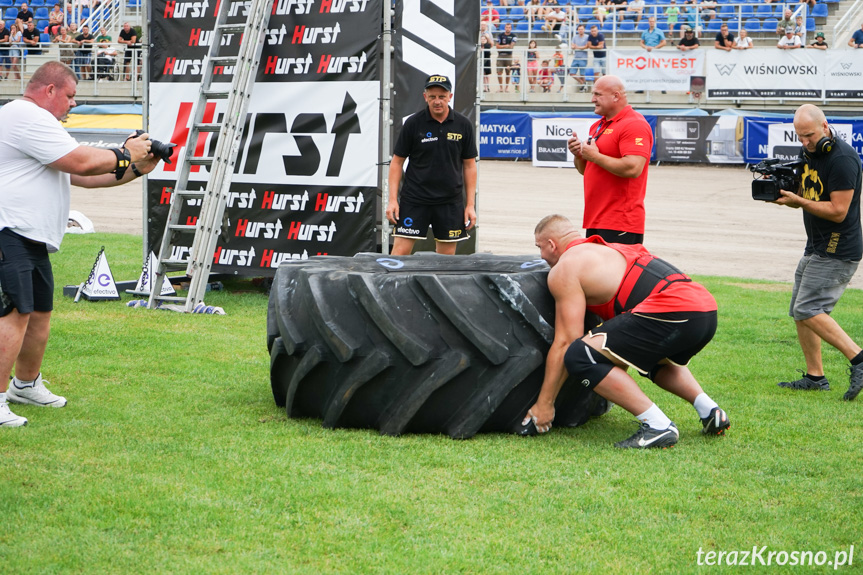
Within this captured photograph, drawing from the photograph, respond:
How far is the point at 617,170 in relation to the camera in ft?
22.7

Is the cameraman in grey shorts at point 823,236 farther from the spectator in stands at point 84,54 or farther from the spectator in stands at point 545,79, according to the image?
the spectator in stands at point 84,54

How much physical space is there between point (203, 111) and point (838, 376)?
6523 millimetres

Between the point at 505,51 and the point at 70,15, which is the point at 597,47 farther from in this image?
the point at 70,15

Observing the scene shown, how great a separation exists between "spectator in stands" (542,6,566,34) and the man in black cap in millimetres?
23112

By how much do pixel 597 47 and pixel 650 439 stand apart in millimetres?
25405

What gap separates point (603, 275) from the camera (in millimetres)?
5289

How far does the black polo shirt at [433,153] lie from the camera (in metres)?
8.41

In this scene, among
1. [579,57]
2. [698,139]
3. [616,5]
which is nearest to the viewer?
[698,139]

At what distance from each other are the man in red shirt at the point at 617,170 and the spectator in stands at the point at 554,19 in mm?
24290

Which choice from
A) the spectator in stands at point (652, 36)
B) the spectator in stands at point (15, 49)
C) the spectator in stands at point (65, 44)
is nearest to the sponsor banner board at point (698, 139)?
the spectator in stands at point (652, 36)

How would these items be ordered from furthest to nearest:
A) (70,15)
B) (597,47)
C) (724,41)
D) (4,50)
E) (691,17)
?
1. (70,15)
2. (4,50)
3. (691,17)
4. (597,47)
5. (724,41)

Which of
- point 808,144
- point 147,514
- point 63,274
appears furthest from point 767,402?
point 63,274

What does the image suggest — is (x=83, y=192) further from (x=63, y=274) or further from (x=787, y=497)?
(x=787, y=497)

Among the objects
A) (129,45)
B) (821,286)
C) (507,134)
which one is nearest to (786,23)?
(507,134)
